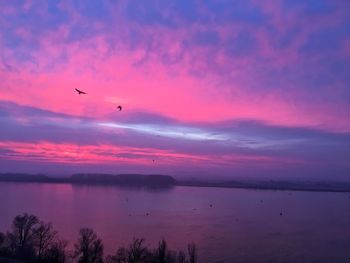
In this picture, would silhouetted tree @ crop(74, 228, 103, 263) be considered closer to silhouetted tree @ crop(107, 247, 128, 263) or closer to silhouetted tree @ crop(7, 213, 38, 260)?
silhouetted tree @ crop(107, 247, 128, 263)

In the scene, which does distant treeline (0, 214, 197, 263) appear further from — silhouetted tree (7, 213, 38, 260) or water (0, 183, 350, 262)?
water (0, 183, 350, 262)

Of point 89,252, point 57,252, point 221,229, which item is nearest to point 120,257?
point 89,252

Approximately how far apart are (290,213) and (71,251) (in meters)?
40.1

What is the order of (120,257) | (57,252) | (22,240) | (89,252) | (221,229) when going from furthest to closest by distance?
(221,229)
(22,240)
(89,252)
(57,252)
(120,257)

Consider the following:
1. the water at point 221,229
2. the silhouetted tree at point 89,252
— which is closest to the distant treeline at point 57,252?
the silhouetted tree at point 89,252

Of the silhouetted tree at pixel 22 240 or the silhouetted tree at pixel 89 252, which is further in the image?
the silhouetted tree at pixel 22 240

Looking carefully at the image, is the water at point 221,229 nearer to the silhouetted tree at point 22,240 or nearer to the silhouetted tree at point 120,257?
the silhouetted tree at point 22,240

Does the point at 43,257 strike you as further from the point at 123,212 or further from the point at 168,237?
the point at 123,212

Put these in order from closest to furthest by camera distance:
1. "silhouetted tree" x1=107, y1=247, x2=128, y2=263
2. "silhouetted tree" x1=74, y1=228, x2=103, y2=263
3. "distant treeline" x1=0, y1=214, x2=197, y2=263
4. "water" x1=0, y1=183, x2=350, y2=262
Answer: "silhouetted tree" x1=107, y1=247, x2=128, y2=263, "distant treeline" x1=0, y1=214, x2=197, y2=263, "silhouetted tree" x1=74, y1=228, x2=103, y2=263, "water" x1=0, y1=183, x2=350, y2=262

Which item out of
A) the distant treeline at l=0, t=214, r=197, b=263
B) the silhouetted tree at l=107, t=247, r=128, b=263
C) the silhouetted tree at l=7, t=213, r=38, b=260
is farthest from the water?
the silhouetted tree at l=107, t=247, r=128, b=263

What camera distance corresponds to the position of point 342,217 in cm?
5575

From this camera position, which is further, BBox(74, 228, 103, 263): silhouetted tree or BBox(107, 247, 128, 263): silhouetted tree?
BBox(74, 228, 103, 263): silhouetted tree

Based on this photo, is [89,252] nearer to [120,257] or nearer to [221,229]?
[120,257]

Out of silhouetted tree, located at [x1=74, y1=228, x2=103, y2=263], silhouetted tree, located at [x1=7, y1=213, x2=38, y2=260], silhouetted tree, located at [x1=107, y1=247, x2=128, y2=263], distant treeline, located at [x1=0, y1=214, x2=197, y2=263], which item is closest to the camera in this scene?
silhouetted tree, located at [x1=107, y1=247, x2=128, y2=263]
